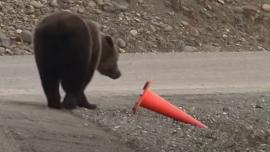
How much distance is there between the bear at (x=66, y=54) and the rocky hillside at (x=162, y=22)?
8.81m

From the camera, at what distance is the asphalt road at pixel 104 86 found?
741 centimetres

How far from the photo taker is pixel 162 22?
71.6 ft

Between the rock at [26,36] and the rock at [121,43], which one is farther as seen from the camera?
the rock at [121,43]

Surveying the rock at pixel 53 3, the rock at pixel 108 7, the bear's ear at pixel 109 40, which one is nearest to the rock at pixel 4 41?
the rock at pixel 53 3

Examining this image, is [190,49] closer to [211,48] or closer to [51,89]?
[211,48]

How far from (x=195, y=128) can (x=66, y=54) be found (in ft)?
6.43

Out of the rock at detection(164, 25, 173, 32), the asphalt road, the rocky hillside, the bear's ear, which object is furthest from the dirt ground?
the rock at detection(164, 25, 173, 32)

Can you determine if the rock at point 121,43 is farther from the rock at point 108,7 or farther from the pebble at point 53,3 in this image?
the pebble at point 53,3

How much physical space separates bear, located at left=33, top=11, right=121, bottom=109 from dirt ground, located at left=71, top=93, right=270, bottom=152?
1.13 ft

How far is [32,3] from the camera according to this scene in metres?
21.4

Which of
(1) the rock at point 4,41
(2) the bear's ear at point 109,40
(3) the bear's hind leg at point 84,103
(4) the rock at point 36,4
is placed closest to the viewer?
(3) the bear's hind leg at point 84,103

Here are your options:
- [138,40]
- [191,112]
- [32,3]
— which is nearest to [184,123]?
[191,112]

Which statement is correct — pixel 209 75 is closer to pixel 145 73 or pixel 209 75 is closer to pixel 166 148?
pixel 145 73

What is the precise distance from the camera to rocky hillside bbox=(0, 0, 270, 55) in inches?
795
